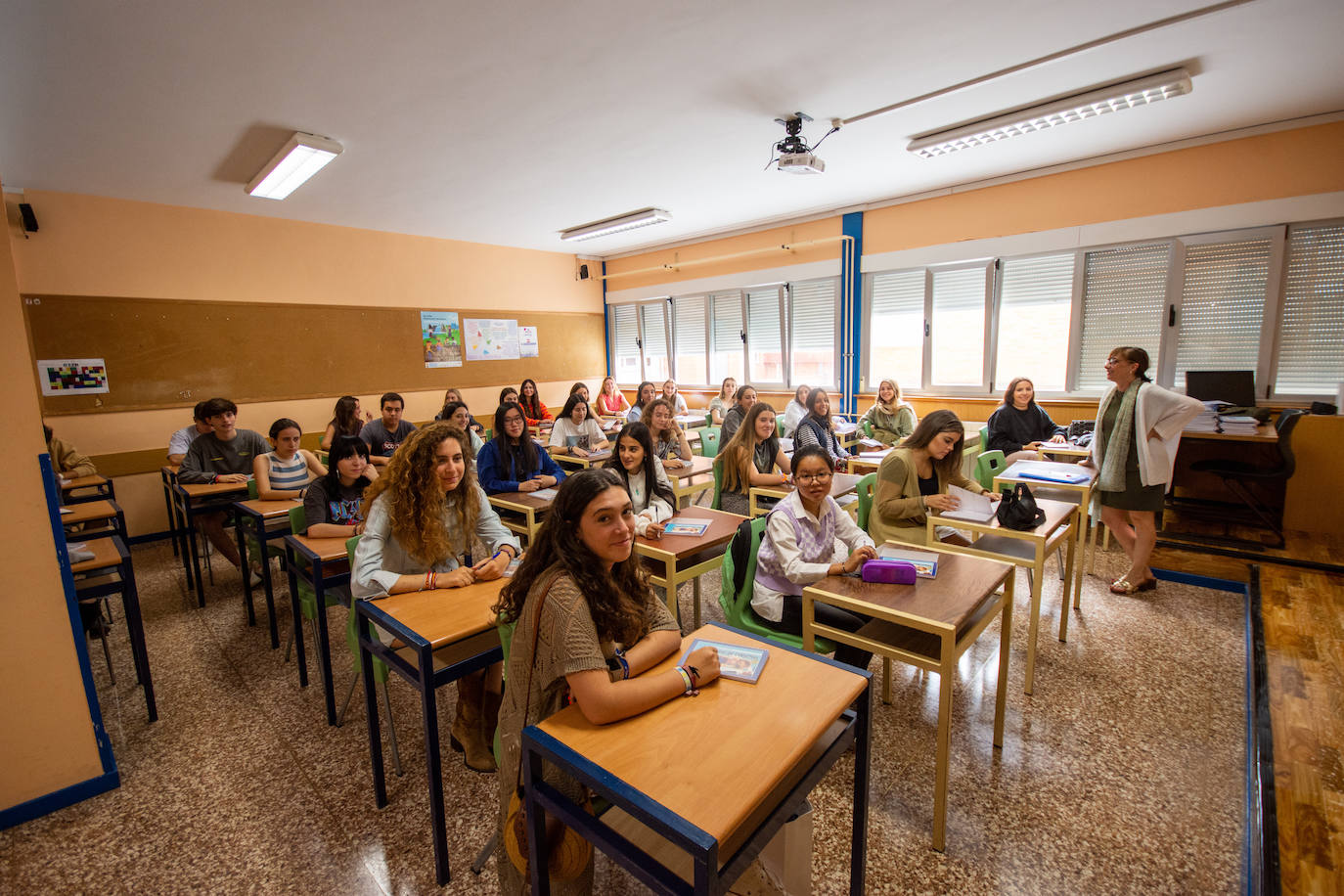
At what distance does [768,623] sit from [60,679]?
263cm

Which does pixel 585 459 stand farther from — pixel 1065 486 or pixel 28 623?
pixel 1065 486

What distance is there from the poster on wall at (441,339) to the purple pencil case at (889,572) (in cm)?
703

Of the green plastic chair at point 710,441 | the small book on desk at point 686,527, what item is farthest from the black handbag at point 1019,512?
the green plastic chair at point 710,441

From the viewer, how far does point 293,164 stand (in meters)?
4.46

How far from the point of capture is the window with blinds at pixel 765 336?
787 centimetres

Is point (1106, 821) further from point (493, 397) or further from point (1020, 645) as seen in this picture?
point (493, 397)

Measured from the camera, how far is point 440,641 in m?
1.71

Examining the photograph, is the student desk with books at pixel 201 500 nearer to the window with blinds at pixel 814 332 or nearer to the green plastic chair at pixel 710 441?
the green plastic chair at pixel 710 441

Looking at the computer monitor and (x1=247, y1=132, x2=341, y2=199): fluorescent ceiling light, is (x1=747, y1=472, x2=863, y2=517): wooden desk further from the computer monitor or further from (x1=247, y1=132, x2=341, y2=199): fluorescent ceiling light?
(x1=247, y1=132, x2=341, y2=199): fluorescent ceiling light

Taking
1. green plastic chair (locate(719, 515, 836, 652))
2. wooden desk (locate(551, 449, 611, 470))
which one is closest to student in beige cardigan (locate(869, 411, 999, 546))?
green plastic chair (locate(719, 515, 836, 652))

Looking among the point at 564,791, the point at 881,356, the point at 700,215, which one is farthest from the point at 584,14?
the point at 881,356

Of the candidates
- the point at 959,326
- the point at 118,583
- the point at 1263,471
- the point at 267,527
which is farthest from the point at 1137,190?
the point at 118,583

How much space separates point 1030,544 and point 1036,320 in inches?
151

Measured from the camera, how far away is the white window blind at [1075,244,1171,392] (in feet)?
17.2
